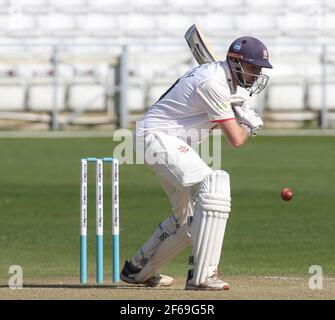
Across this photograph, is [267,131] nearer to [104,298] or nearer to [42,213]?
[42,213]

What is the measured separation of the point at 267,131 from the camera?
2512 centimetres

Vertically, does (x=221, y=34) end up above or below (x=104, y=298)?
above

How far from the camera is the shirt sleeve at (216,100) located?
8.02 meters

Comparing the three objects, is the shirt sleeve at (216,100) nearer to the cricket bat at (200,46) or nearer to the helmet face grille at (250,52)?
the helmet face grille at (250,52)

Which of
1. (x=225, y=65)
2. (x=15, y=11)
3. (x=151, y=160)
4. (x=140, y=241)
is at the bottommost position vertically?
(x=140, y=241)

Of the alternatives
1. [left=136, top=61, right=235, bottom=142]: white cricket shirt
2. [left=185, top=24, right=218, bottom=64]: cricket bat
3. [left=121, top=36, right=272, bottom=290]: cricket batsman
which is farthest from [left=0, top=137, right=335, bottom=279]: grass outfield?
[left=136, top=61, right=235, bottom=142]: white cricket shirt

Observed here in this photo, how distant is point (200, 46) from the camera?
9.03 meters

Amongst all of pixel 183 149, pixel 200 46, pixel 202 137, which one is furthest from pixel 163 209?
pixel 183 149

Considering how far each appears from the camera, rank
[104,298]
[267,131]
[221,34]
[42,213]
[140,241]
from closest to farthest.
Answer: [104,298] → [140,241] → [42,213] → [267,131] → [221,34]

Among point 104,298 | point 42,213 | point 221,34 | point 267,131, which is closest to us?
→ point 104,298

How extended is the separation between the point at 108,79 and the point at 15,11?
4.62m

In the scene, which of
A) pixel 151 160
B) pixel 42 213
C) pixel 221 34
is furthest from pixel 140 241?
pixel 221 34

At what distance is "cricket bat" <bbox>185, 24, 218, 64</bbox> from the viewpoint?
29.5ft

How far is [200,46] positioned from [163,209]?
566 cm
